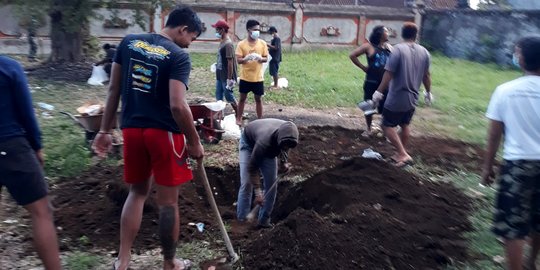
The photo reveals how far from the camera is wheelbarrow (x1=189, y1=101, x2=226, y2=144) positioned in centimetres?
886

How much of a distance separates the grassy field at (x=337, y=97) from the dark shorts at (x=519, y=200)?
2.37ft

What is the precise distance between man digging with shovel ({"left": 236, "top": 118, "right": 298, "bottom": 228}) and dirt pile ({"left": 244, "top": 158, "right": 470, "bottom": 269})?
0.38 meters

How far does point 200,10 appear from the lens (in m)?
22.4

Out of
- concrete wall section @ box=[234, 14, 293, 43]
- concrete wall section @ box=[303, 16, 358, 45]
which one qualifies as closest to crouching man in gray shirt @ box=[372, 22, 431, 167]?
concrete wall section @ box=[234, 14, 293, 43]

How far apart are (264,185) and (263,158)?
14.5 inches

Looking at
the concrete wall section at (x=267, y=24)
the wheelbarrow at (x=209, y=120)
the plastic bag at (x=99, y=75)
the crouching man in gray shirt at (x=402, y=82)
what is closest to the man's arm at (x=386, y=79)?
the crouching man in gray shirt at (x=402, y=82)

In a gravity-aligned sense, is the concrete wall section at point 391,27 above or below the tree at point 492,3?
below

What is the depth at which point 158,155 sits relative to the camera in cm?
468

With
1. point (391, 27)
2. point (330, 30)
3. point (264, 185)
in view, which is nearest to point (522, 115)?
point (264, 185)

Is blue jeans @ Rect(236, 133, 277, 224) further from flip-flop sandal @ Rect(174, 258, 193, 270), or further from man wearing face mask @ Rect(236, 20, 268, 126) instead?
man wearing face mask @ Rect(236, 20, 268, 126)

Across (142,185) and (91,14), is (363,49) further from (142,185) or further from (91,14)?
(91,14)

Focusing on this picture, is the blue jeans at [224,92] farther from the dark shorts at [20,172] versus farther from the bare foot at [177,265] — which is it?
the dark shorts at [20,172]

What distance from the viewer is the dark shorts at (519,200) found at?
14.7 feet

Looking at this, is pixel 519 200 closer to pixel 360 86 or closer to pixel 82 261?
pixel 82 261
